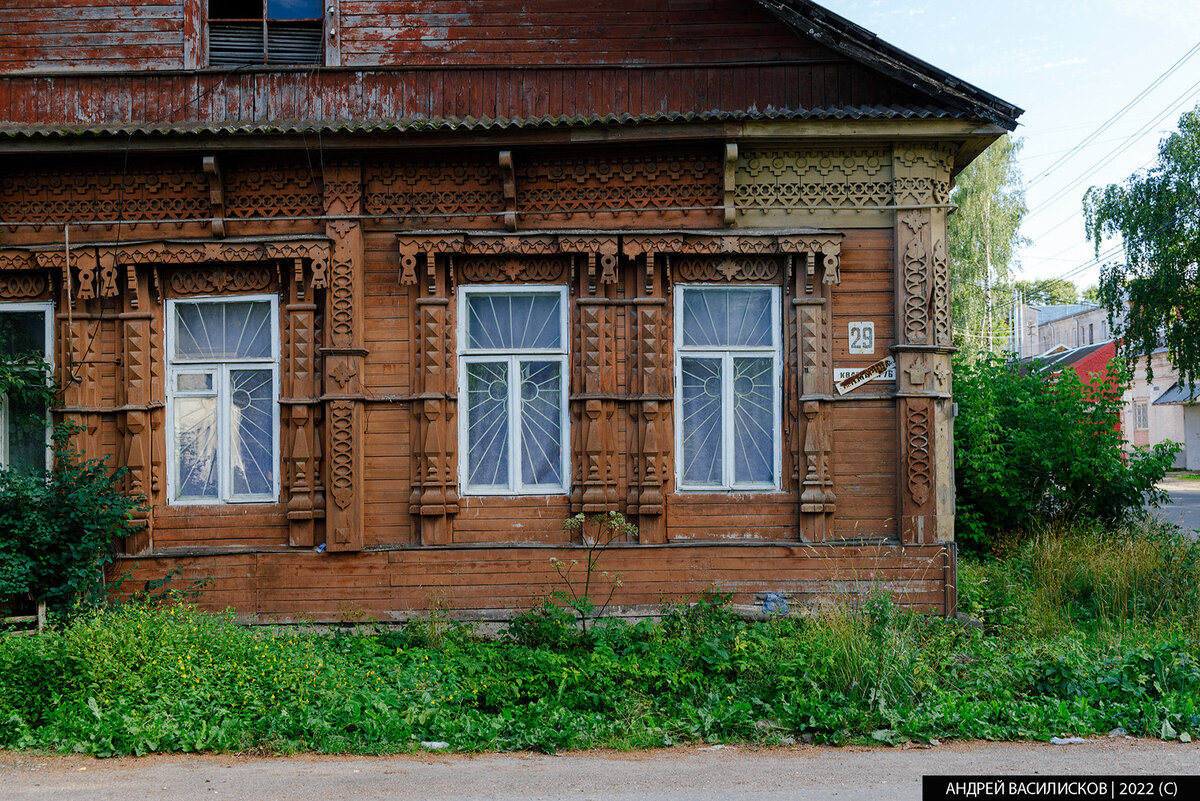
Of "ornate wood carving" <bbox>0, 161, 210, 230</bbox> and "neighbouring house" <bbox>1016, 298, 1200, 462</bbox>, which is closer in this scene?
"ornate wood carving" <bbox>0, 161, 210, 230</bbox>

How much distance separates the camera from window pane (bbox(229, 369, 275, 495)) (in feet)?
26.0

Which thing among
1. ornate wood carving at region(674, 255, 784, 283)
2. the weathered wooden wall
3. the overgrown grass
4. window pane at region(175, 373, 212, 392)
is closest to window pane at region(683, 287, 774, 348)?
ornate wood carving at region(674, 255, 784, 283)

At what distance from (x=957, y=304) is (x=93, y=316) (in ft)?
80.7

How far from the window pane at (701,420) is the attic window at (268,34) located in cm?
469

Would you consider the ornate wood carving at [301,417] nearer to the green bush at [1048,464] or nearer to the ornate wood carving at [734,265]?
the ornate wood carving at [734,265]

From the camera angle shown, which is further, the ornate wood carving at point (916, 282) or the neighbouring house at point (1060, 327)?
the neighbouring house at point (1060, 327)

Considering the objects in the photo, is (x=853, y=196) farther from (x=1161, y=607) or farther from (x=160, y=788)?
(x=160, y=788)

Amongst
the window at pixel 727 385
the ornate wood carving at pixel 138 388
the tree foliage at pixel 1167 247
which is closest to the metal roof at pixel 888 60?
the window at pixel 727 385

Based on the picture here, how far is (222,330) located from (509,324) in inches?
104

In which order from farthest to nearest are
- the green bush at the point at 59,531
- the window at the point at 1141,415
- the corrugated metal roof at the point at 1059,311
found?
1. the corrugated metal roof at the point at 1059,311
2. the window at the point at 1141,415
3. the green bush at the point at 59,531

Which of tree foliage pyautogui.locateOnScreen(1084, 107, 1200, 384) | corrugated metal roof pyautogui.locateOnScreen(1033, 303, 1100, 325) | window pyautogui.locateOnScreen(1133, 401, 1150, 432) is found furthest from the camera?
corrugated metal roof pyautogui.locateOnScreen(1033, 303, 1100, 325)

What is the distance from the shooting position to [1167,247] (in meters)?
18.7

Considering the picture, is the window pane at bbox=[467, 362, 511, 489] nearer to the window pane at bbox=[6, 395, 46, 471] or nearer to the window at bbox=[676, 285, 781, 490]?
the window at bbox=[676, 285, 781, 490]

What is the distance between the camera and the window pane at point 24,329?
804cm
